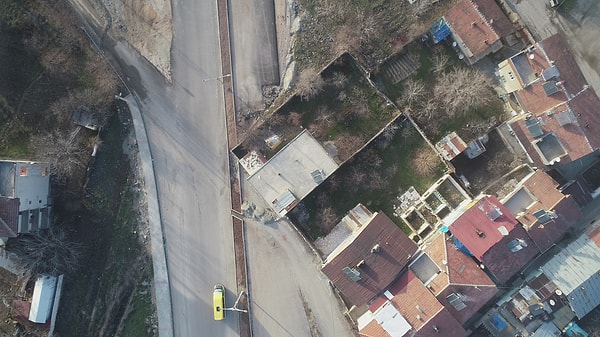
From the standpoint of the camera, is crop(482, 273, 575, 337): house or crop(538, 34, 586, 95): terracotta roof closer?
crop(538, 34, 586, 95): terracotta roof

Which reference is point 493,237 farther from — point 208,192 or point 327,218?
point 208,192

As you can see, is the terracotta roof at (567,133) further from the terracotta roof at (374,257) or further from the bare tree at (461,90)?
the terracotta roof at (374,257)

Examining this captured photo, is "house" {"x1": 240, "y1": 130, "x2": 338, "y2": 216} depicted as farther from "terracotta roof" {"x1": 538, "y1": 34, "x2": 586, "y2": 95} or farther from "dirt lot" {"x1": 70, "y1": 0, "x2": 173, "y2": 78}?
"terracotta roof" {"x1": 538, "y1": 34, "x2": 586, "y2": 95}

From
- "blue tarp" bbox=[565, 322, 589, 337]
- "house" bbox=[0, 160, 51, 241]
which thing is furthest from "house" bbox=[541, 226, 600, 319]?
"house" bbox=[0, 160, 51, 241]

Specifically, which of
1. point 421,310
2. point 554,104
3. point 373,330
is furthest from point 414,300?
point 554,104

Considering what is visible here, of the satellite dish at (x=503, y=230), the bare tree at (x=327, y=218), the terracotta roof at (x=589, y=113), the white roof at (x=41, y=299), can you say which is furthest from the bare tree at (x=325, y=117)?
the white roof at (x=41, y=299)

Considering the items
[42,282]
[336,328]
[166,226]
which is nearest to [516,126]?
[336,328]
